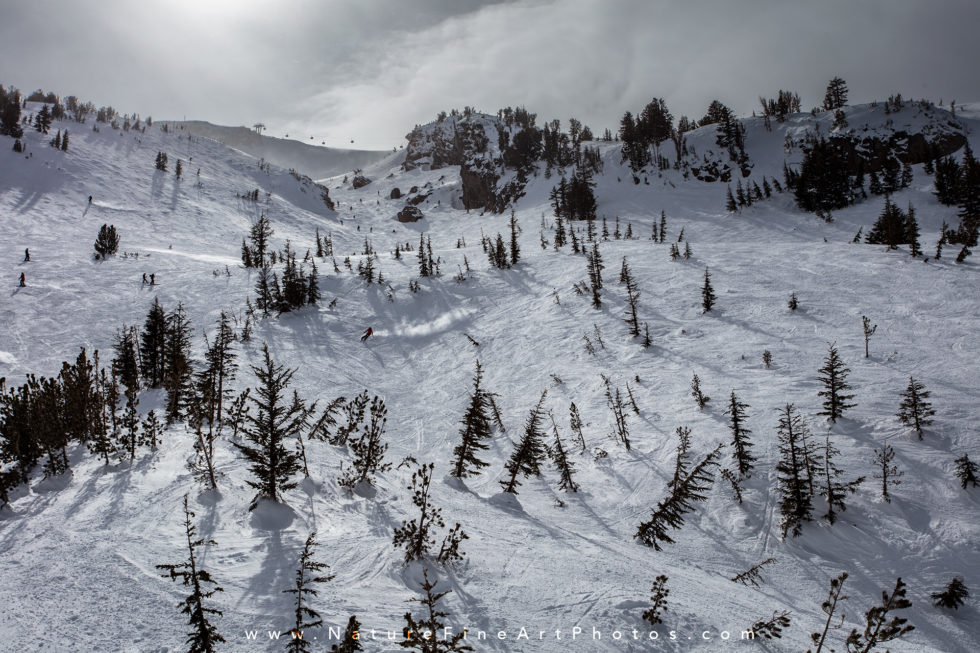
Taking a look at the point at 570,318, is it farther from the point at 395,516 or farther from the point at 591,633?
the point at 591,633

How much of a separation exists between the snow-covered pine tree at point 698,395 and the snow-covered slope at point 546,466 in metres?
0.41

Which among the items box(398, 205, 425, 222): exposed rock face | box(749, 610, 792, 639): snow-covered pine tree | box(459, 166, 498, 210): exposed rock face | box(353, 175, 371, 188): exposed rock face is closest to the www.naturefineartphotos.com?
box(749, 610, 792, 639): snow-covered pine tree

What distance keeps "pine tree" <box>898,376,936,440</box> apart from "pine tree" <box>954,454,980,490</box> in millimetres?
1398

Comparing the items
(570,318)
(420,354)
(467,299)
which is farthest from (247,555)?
(467,299)

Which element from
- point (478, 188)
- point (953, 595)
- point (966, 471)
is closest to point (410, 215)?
point (478, 188)

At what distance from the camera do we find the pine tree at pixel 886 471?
13283 mm

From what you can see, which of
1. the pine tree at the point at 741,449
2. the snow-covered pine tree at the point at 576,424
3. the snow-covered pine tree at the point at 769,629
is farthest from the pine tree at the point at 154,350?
the snow-covered pine tree at the point at 769,629

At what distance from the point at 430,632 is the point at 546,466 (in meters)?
13.5

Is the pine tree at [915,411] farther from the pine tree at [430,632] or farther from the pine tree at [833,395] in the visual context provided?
the pine tree at [430,632]

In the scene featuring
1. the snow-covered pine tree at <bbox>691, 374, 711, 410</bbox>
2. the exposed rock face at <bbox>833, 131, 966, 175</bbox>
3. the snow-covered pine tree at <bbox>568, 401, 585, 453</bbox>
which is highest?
the exposed rock face at <bbox>833, 131, 966, 175</bbox>

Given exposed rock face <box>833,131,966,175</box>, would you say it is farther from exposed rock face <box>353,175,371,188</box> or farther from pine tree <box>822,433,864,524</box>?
exposed rock face <box>353,175,371,188</box>

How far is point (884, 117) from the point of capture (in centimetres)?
7794

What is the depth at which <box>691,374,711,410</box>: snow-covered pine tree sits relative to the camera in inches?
736

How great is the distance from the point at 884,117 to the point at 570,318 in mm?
87467
